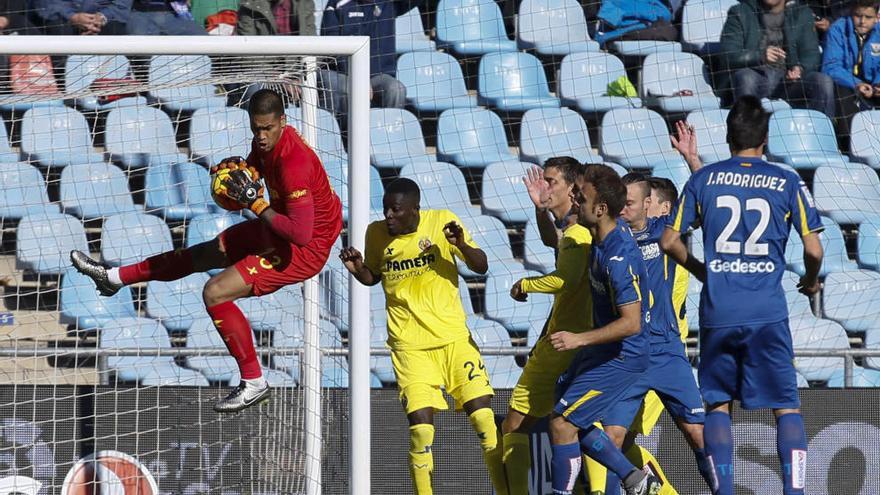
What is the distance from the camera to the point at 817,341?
924 cm

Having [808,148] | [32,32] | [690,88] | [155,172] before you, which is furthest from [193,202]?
[808,148]

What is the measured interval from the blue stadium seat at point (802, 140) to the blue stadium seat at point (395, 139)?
2.93m

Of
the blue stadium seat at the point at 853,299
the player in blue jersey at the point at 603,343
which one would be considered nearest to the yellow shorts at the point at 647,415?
the player in blue jersey at the point at 603,343

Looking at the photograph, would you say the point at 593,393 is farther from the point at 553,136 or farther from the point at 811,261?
the point at 553,136

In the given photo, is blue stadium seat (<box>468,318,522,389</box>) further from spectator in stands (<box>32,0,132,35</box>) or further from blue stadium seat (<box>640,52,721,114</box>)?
spectator in stands (<box>32,0,132,35</box>)

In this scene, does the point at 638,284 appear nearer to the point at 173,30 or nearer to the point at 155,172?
the point at 155,172

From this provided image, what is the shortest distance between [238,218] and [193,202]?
43 cm

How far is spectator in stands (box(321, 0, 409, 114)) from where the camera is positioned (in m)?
10.2

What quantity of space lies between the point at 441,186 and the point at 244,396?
3951mm

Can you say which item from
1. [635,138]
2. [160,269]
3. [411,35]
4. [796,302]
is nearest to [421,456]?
[160,269]

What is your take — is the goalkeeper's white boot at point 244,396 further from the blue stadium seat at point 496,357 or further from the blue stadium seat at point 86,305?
the blue stadium seat at point 86,305

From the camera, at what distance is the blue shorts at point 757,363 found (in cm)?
567

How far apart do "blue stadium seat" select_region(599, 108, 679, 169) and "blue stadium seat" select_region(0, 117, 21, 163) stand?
4647mm

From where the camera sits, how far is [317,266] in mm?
6441
